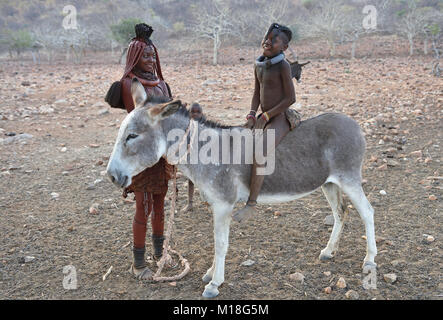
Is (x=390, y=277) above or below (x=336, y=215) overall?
below

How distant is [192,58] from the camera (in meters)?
27.3

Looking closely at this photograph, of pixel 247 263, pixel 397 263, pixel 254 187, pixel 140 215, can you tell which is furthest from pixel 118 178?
pixel 397 263

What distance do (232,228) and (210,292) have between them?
1.39 meters

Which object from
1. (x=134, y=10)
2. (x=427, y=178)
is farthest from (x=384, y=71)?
(x=134, y=10)

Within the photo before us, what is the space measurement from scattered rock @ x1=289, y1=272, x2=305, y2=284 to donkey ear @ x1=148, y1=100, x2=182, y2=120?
6.75 feet

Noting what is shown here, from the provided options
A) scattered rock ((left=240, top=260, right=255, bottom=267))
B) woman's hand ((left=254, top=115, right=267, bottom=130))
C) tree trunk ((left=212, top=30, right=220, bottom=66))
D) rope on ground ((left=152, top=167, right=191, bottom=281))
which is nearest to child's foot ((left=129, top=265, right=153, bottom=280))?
rope on ground ((left=152, top=167, right=191, bottom=281))

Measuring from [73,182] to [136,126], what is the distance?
3922 millimetres

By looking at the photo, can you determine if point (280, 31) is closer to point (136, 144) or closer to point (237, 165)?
point (237, 165)

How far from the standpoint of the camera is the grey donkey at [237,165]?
3.11 metres

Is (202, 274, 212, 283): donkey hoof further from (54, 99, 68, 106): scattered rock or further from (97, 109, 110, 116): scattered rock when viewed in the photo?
(54, 99, 68, 106): scattered rock

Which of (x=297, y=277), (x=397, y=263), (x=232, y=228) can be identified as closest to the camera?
(x=297, y=277)

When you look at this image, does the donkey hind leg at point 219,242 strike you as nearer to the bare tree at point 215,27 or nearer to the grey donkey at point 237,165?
the grey donkey at point 237,165

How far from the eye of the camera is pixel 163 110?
9.85ft

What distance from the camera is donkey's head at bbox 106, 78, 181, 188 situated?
3072mm
